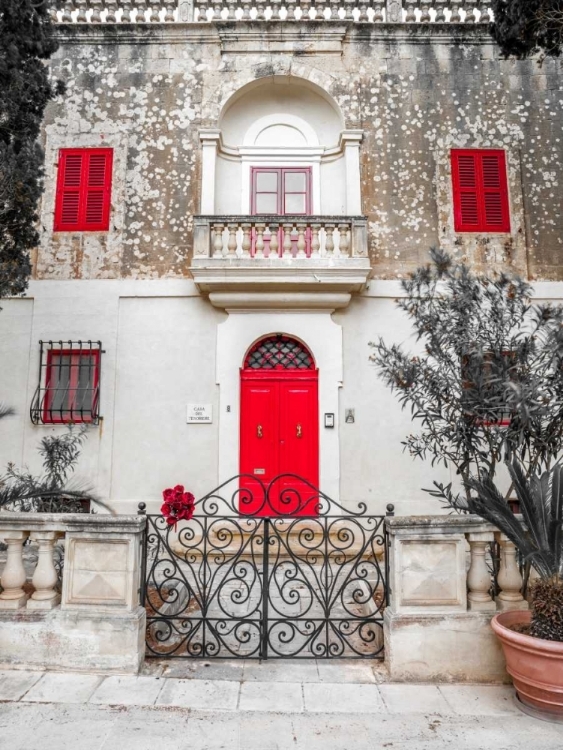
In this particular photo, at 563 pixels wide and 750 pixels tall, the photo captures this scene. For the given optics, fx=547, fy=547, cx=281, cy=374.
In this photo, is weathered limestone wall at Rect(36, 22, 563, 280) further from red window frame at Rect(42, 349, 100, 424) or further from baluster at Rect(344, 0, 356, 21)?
red window frame at Rect(42, 349, 100, 424)

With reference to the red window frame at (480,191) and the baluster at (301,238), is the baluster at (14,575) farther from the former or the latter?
the red window frame at (480,191)

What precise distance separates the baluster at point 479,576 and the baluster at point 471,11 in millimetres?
10196

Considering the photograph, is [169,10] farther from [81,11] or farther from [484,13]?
[484,13]

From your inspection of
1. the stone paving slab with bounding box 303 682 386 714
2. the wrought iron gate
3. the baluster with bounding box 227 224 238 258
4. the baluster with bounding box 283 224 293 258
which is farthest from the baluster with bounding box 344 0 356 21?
the stone paving slab with bounding box 303 682 386 714

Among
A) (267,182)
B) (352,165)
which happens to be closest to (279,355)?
(267,182)

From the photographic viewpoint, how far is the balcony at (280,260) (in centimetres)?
918

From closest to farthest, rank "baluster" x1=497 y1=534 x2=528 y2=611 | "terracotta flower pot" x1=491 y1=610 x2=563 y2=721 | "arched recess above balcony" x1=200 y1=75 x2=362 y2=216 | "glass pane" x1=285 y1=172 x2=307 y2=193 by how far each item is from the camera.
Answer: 1. "terracotta flower pot" x1=491 y1=610 x2=563 y2=721
2. "baluster" x1=497 y1=534 x2=528 y2=611
3. "arched recess above balcony" x1=200 y1=75 x2=362 y2=216
4. "glass pane" x1=285 y1=172 x2=307 y2=193

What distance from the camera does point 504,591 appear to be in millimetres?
4488

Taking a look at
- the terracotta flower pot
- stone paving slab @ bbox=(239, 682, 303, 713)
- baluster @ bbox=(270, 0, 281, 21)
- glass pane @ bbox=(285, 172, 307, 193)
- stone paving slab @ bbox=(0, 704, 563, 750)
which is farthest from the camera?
glass pane @ bbox=(285, 172, 307, 193)

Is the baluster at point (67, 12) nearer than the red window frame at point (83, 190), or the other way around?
the red window frame at point (83, 190)

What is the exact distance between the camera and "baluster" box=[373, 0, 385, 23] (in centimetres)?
1057

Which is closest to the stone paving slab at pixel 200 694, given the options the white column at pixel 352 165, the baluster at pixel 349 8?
the white column at pixel 352 165

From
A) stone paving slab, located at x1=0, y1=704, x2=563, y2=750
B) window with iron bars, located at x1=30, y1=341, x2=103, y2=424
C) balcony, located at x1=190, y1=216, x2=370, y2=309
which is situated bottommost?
stone paving slab, located at x1=0, y1=704, x2=563, y2=750

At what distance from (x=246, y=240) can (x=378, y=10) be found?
552 cm
